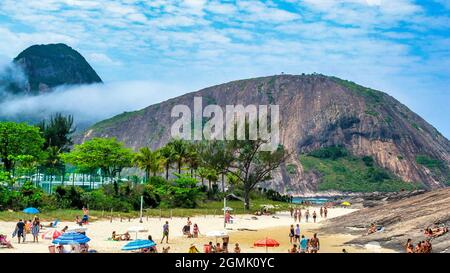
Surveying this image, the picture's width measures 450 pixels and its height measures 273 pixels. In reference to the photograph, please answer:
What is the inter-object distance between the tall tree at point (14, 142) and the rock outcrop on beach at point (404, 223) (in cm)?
3332

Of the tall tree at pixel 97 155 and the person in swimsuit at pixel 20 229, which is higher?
the tall tree at pixel 97 155

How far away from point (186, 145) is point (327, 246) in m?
54.0

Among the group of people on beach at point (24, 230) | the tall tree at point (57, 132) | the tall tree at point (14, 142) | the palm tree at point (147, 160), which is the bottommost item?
the group of people on beach at point (24, 230)

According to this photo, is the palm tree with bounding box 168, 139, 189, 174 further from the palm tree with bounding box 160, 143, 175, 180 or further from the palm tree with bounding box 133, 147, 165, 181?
the palm tree with bounding box 133, 147, 165, 181

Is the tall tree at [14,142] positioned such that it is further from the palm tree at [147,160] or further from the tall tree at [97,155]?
the palm tree at [147,160]

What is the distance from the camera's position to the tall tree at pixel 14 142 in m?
58.8

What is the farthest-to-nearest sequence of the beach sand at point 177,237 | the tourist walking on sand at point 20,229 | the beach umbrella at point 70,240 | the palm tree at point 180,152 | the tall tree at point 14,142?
the palm tree at point 180,152
the tall tree at point 14,142
the beach sand at point 177,237
the tourist walking on sand at point 20,229
the beach umbrella at point 70,240

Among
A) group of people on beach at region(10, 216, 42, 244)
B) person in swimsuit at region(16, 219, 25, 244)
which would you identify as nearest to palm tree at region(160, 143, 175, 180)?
group of people on beach at region(10, 216, 42, 244)

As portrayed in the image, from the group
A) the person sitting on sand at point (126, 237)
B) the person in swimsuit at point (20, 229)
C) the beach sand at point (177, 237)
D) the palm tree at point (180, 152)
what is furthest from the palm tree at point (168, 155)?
the person in swimsuit at point (20, 229)

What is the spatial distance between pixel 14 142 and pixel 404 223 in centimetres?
4149

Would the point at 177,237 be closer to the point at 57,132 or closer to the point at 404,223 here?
the point at 404,223

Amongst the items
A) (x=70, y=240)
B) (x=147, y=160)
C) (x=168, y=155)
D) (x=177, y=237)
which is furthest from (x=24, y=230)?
(x=168, y=155)

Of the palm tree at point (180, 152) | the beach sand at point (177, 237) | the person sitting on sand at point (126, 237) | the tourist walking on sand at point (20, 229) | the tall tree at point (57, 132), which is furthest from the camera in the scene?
the tall tree at point (57, 132)
